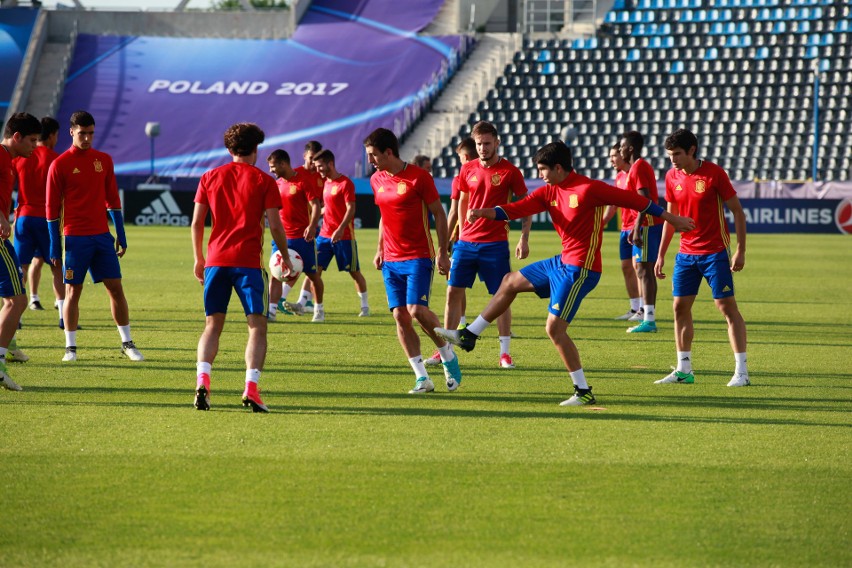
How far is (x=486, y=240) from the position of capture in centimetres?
1094

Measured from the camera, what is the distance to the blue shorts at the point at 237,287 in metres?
8.49

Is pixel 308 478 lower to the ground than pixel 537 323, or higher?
higher

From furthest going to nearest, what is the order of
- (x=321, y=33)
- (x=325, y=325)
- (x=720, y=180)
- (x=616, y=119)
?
1. (x=321, y=33)
2. (x=616, y=119)
3. (x=325, y=325)
4. (x=720, y=180)

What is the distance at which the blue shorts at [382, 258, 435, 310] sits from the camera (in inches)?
372

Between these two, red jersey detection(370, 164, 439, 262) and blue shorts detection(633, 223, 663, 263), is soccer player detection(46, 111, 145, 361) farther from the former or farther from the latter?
blue shorts detection(633, 223, 663, 263)

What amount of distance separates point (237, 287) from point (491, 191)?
3.15 meters

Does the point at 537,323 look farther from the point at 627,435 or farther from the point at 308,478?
the point at 308,478

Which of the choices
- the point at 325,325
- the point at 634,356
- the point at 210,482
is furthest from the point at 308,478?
the point at 325,325

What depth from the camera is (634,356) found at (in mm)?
11953

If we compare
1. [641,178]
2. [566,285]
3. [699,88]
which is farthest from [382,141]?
[699,88]

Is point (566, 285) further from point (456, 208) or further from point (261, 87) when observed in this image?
point (261, 87)

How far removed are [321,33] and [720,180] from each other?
4340 centimetres

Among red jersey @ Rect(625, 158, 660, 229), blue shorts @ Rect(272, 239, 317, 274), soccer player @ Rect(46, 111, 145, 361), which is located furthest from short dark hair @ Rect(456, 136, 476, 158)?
blue shorts @ Rect(272, 239, 317, 274)

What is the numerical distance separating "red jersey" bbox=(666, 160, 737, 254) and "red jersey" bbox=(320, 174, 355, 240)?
5.92m
